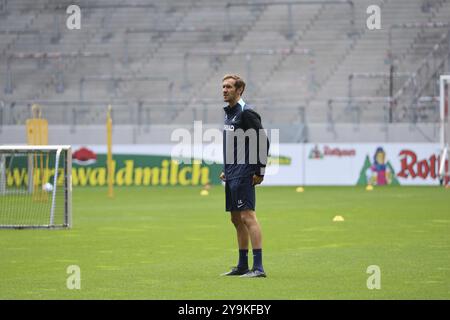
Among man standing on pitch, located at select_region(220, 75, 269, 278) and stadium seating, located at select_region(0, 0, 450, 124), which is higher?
stadium seating, located at select_region(0, 0, 450, 124)

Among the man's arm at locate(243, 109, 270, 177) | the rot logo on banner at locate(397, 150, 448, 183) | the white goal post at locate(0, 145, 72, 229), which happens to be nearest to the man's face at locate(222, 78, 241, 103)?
the man's arm at locate(243, 109, 270, 177)

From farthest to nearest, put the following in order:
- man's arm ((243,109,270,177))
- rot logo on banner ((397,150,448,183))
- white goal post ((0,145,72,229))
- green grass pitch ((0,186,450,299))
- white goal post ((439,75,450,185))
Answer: rot logo on banner ((397,150,448,183)), white goal post ((439,75,450,185)), white goal post ((0,145,72,229)), man's arm ((243,109,270,177)), green grass pitch ((0,186,450,299))

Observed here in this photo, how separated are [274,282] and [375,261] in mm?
2504

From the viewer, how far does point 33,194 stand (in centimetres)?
2762

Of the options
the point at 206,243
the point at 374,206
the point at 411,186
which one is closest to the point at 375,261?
the point at 206,243

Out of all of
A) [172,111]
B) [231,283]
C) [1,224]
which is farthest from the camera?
[172,111]

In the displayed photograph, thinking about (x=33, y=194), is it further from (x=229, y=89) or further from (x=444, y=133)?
(x=229, y=89)

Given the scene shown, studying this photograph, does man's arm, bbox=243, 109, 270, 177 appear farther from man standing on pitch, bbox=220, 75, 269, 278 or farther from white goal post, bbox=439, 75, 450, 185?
white goal post, bbox=439, 75, 450, 185

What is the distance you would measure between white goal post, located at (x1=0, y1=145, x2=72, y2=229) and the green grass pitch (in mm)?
601

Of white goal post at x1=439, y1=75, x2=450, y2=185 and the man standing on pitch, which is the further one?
white goal post at x1=439, y1=75, x2=450, y2=185

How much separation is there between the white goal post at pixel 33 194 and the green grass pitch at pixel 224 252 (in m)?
0.60

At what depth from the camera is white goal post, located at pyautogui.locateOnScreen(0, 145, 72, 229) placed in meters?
20.1

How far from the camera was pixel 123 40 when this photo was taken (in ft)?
153
